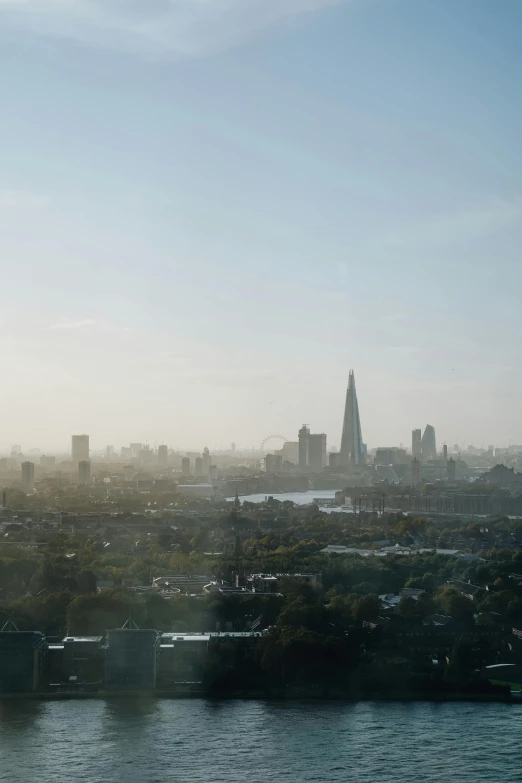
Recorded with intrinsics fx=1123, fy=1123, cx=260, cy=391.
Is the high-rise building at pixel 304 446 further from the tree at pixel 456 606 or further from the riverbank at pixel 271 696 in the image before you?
the riverbank at pixel 271 696

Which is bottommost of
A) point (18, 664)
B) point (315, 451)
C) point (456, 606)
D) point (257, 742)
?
point (257, 742)

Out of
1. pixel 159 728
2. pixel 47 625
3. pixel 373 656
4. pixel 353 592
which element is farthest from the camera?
pixel 353 592

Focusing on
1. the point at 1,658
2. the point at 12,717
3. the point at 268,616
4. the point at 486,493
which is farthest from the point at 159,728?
the point at 486,493

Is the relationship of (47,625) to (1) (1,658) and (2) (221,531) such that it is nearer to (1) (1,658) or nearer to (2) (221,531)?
(1) (1,658)

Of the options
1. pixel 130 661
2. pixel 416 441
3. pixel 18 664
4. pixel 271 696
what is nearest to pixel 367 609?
pixel 271 696

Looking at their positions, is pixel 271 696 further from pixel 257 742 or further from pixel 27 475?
pixel 27 475

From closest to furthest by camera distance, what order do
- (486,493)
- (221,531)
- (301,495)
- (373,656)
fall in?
1. (373,656)
2. (221,531)
3. (486,493)
4. (301,495)
